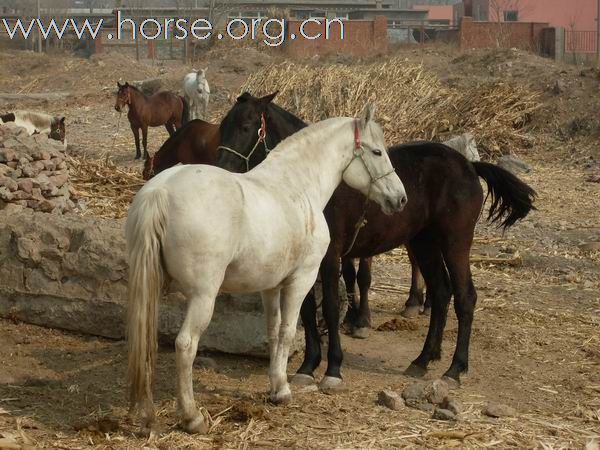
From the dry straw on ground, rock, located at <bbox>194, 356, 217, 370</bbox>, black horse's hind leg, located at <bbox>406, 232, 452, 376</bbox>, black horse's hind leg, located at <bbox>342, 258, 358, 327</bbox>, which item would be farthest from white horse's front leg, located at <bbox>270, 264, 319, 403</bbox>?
the dry straw on ground

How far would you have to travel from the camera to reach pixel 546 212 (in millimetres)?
14008

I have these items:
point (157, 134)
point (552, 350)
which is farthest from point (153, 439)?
point (157, 134)

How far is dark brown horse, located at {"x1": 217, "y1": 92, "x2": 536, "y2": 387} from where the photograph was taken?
266 inches

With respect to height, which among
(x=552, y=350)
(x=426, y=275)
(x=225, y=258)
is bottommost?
(x=552, y=350)

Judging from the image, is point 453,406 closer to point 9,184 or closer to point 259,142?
point 259,142

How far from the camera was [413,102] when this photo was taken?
21578mm

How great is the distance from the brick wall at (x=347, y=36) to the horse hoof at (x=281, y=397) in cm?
3851

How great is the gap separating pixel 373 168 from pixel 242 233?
120 centimetres

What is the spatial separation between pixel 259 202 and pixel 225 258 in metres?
0.43

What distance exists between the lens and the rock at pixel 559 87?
77.6 ft

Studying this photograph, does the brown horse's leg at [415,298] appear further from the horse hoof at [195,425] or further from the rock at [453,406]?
the horse hoof at [195,425]

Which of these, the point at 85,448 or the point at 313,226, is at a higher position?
the point at 313,226

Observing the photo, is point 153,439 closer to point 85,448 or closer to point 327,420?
point 85,448

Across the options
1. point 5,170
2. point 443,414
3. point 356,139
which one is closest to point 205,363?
point 443,414
